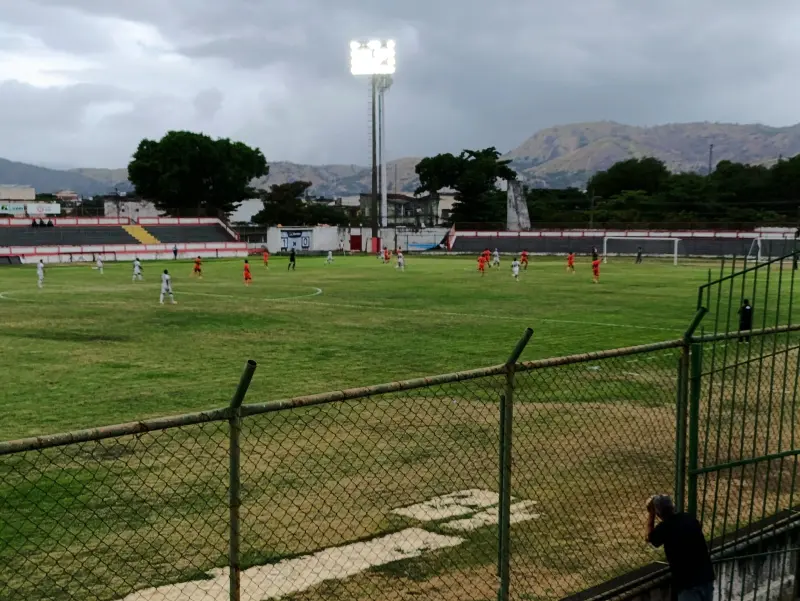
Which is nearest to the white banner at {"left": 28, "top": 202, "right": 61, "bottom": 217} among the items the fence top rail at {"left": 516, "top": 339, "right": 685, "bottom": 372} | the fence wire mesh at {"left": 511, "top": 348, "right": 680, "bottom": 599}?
the fence wire mesh at {"left": 511, "top": 348, "right": 680, "bottom": 599}

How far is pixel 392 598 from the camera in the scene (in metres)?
7.29

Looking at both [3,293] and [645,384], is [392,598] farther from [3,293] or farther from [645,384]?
[3,293]

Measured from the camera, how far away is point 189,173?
110 meters

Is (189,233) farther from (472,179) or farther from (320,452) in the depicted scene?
(320,452)

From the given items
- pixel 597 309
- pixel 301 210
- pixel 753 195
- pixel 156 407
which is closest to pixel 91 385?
pixel 156 407

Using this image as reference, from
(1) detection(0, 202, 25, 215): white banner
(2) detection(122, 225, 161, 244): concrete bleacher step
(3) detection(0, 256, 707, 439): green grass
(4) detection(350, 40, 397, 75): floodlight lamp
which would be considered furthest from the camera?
(1) detection(0, 202, 25, 215): white banner

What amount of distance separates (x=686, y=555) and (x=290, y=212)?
118 m

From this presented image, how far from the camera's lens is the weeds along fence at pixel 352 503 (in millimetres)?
7336

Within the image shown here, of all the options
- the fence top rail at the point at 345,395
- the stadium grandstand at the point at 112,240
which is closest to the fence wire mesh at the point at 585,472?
the fence top rail at the point at 345,395

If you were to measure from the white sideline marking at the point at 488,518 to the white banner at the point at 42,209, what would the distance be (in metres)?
92.8

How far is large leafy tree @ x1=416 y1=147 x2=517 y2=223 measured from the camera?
11469 cm

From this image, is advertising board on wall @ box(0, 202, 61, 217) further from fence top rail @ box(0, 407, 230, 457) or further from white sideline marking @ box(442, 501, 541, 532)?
fence top rail @ box(0, 407, 230, 457)

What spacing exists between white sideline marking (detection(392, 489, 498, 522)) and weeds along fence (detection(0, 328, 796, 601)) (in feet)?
0.10

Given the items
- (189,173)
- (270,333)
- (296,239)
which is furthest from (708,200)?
(270,333)
